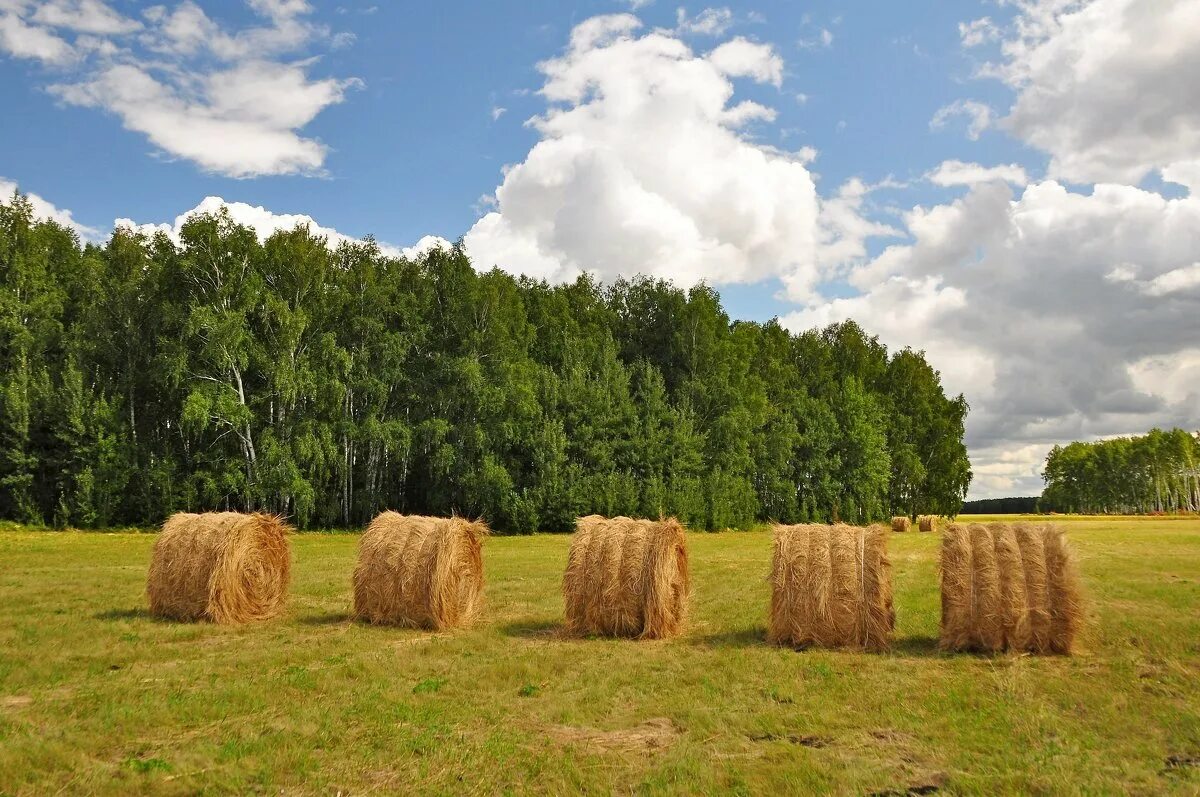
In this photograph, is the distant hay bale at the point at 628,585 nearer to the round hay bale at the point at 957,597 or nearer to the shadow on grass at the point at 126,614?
the round hay bale at the point at 957,597

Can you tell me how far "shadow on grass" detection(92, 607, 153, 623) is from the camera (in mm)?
15484

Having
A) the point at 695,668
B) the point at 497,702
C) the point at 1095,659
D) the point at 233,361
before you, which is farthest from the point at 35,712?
the point at 233,361

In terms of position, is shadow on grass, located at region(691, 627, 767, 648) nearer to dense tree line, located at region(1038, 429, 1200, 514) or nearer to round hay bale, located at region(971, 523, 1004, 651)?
round hay bale, located at region(971, 523, 1004, 651)

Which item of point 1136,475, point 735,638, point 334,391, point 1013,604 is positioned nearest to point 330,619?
point 735,638

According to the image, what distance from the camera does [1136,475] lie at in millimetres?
142625

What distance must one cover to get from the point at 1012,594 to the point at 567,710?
7.27m

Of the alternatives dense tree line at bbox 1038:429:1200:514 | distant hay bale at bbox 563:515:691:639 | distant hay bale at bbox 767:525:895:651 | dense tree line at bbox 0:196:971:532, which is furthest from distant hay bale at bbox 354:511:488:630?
dense tree line at bbox 1038:429:1200:514

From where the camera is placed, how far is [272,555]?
16.4 meters

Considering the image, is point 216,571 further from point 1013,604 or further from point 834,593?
point 1013,604

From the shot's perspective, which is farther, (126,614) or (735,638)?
(126,614)

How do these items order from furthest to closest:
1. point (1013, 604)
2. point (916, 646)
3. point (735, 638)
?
point (735, 638)
point (916, 646)
point (1013, 604)

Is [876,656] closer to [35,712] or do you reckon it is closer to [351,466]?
[35,712]

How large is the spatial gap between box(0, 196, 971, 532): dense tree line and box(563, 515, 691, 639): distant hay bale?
3096cm

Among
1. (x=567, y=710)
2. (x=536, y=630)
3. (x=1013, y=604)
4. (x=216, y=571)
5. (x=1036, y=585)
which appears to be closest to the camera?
(x=567, y=710)
